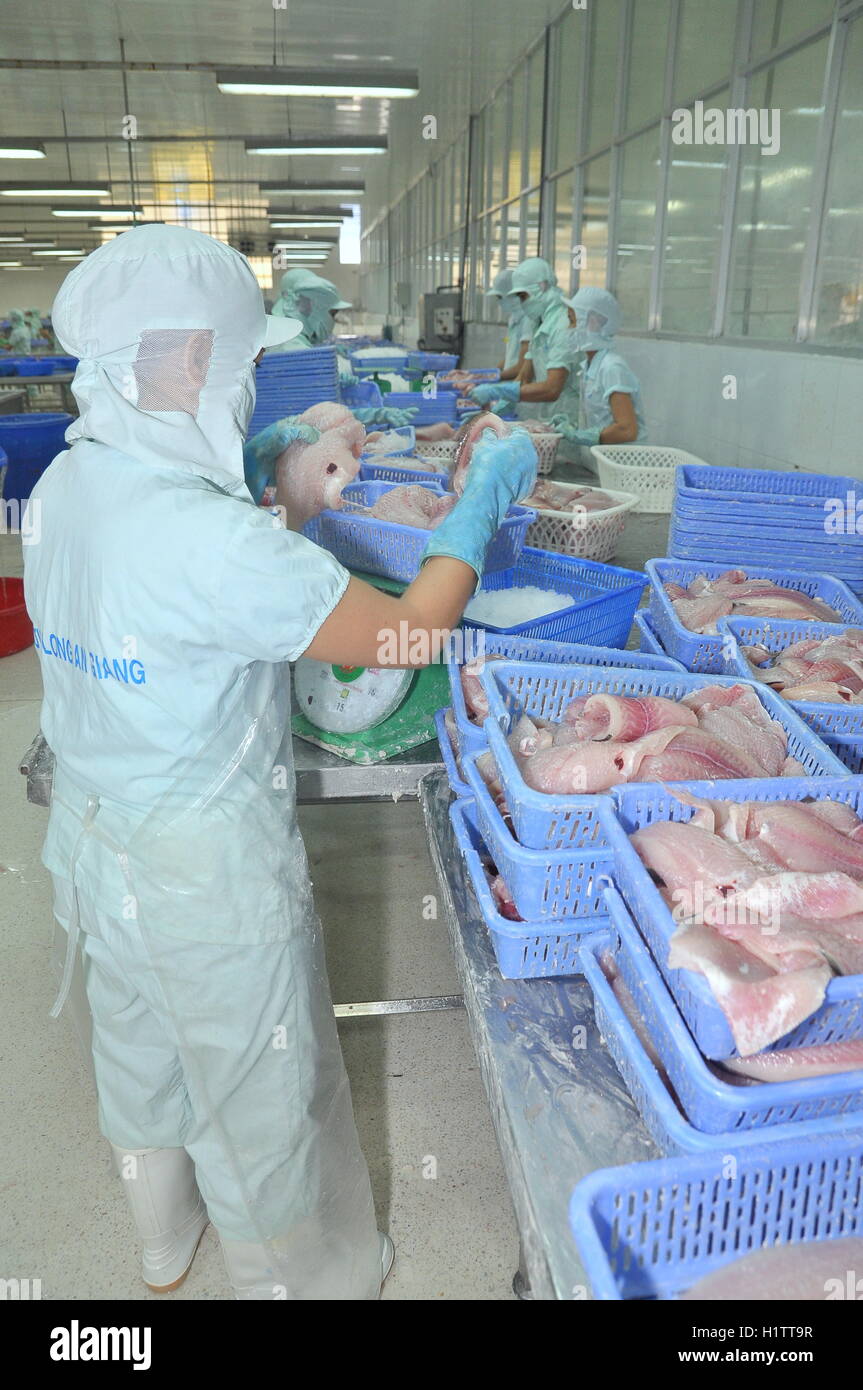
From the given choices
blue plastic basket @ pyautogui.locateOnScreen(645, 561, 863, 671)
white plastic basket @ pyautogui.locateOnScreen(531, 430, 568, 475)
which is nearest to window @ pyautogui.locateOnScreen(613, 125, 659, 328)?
white plastic basket @ pyautogui.locateOnScreen(531, 430, 568, 475)

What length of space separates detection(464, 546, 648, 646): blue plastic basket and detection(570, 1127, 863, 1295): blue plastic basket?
53.9 inches

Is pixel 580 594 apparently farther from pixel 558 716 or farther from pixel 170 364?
pixel 170 364

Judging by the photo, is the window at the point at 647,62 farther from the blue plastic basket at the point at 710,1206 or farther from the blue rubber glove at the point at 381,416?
the blue plastic basket at the point at 710,1206

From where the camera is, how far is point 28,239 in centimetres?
2589

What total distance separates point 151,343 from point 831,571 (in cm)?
245

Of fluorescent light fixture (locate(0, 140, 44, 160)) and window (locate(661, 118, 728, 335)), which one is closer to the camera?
window (locate(661, 118, 728, 335))

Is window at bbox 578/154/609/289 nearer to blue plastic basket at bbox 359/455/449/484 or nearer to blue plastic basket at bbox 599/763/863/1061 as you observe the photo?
blue plastic basket at bbox 359/455/449/484

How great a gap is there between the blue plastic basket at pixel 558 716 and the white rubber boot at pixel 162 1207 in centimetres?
93

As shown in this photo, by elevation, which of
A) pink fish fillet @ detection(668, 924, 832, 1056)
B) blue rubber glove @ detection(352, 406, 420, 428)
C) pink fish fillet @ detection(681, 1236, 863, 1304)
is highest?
blue rubber glove @ detection(352, 406, 420, 428)

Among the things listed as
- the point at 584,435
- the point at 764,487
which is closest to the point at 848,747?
the point at 764,487

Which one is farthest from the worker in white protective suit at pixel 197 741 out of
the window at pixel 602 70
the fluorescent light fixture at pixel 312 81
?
the window at pixel 602 70

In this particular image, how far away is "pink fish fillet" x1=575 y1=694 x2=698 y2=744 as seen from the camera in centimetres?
167

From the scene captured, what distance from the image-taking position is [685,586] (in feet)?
9.57
